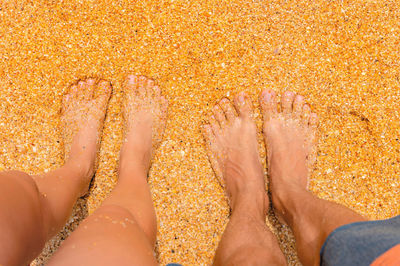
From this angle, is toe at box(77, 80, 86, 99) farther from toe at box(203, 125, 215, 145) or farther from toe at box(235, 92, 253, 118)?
toe at box(235, 92, 253, 118)

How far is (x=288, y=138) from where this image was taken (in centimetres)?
180

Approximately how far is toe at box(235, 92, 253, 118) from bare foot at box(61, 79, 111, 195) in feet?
2.51

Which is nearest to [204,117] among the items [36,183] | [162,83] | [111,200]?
[162,83]

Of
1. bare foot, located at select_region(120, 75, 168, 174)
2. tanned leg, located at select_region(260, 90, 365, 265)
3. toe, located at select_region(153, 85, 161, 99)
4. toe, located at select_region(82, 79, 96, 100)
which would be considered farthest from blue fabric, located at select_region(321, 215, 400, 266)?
toe, located at select_region(82, 79, 96, 100)

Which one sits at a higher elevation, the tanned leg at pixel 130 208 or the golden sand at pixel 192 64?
the golden sand at pixel 192 64

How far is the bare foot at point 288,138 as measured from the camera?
1.72 meters

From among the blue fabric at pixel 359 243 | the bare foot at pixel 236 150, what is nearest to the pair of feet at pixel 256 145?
the bare foot at pixel 236 150

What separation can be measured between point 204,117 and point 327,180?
0.79m

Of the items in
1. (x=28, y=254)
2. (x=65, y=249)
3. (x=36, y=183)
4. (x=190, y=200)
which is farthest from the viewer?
(x=190, y=200)

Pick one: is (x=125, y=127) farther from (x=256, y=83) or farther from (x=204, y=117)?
(x=256, y=83)

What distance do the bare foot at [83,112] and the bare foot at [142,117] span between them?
0.14 m

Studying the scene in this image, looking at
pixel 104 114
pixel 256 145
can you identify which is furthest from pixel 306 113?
pixel 104 114

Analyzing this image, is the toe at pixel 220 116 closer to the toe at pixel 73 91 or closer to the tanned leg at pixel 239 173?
the tanned leg at pixel 239 173

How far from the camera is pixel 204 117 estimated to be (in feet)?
5.84
